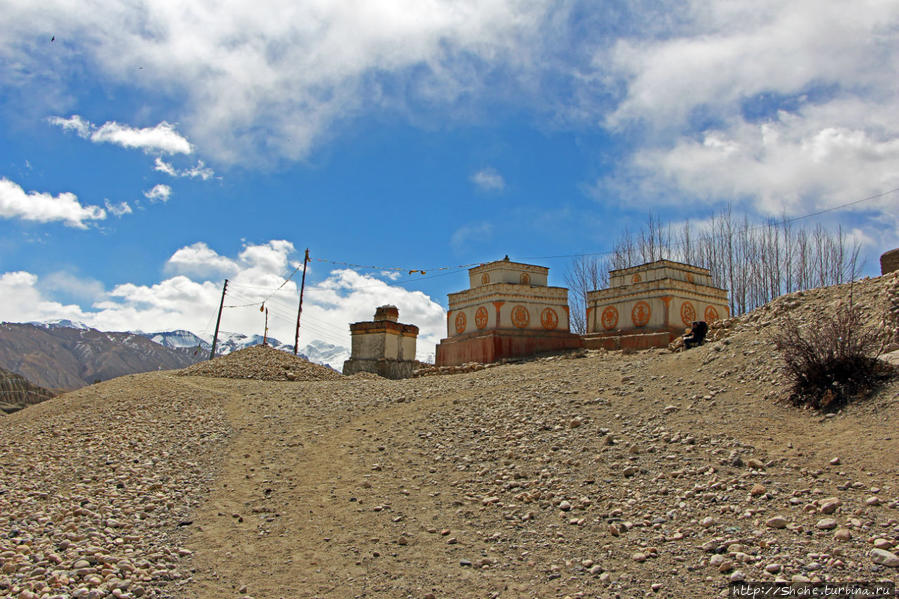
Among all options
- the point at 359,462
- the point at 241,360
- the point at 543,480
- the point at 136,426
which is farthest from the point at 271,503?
the point at 241,360

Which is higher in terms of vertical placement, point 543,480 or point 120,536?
point 543,480

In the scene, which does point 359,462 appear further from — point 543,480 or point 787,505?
point 787,505

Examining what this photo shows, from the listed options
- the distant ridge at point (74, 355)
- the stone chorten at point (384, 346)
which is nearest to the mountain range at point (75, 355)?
the distant ridge at point (74, 355)

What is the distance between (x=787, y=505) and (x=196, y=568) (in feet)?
18.3

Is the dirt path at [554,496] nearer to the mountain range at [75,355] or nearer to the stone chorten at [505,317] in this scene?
the stone chorten at [505,317]

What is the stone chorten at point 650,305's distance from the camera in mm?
22719

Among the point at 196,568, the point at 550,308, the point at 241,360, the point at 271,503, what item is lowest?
the point at 196,568

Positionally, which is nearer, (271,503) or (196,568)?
(196,568)

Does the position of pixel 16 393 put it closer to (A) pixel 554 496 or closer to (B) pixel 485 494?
(B) pixel 485 494

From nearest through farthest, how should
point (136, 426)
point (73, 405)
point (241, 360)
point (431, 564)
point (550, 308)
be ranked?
point (431, 564) < point (136, 426) < point (73, 405) < point (241, 360) < point (550, 308)

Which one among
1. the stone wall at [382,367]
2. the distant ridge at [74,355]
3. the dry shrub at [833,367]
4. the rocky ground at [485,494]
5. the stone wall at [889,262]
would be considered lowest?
the rocky ground at [485,494]

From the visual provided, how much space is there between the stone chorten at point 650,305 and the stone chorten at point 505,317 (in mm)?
1420

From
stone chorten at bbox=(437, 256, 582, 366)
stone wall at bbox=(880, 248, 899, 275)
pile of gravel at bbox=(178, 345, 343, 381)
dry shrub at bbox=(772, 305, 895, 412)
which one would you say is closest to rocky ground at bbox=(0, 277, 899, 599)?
dry shrub at bbox=(772, 305, 895, 412)

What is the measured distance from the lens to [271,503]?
8031 mm
